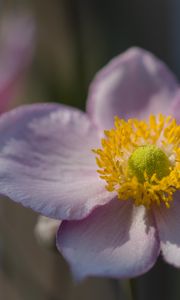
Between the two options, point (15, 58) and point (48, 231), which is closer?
point (48, 231)

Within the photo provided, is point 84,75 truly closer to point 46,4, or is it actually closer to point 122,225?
point 46,4

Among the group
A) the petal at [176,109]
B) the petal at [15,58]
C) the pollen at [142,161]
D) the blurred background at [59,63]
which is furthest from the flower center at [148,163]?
the petal at [15,58]

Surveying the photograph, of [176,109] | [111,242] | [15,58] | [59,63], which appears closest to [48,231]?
[111,242]

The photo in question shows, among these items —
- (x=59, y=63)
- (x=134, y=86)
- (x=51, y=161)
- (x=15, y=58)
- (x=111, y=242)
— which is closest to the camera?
(x=111, y=242)

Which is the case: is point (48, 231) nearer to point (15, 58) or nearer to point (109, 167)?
point (109, 167)

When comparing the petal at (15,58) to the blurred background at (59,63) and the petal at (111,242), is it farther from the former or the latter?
the petal at (111,242)

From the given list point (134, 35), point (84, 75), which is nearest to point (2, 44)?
point (84, 75)

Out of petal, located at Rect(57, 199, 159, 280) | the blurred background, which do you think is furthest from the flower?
the blurred background
